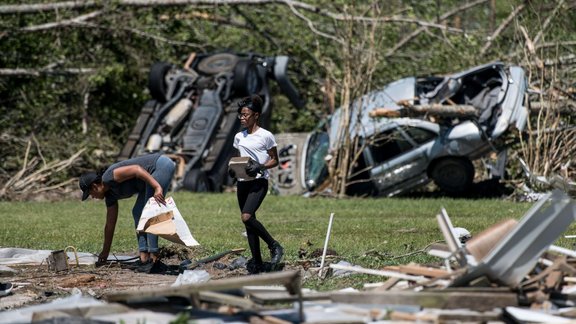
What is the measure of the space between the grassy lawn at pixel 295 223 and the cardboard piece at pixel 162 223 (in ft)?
4.18

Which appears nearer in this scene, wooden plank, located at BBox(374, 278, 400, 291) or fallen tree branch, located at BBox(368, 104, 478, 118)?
wooden plank, located at BBox(374, 278, 400, 291)

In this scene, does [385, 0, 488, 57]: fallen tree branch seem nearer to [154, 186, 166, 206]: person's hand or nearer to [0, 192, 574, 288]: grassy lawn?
[0, 192, 574, 288]: grassy lawn

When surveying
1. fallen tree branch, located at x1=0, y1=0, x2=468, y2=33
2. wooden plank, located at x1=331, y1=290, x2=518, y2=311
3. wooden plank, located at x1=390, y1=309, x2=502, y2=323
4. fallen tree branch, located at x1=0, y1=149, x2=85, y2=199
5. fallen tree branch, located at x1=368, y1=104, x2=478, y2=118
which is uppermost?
fallen tree branch, located at x1=0, y1=0, x2=468, y2=33

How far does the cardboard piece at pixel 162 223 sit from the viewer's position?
11.3 metres

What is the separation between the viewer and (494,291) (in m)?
8.17

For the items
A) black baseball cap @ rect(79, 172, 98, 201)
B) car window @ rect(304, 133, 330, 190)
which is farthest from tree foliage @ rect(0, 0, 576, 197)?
black baseball cap @ rect(79, 172, 98, 201)

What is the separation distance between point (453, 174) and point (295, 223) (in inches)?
203

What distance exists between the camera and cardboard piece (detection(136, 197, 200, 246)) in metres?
11.3

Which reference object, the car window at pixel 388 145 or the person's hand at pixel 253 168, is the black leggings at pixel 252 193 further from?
the car window at pixel 388 145

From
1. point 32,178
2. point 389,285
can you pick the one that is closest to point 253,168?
point 389,285

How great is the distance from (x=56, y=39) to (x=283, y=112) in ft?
17.4

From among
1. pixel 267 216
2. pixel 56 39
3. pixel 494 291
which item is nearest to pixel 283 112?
pixel 56 39

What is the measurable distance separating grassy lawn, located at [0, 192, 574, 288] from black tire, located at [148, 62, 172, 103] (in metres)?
3.56

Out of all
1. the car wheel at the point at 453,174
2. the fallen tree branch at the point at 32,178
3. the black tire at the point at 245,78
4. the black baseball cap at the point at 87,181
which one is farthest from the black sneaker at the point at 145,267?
the black tire at the point at 245,78
